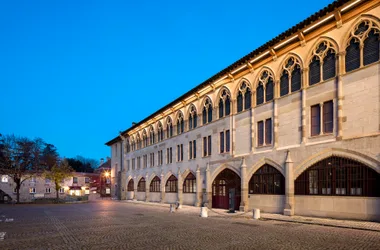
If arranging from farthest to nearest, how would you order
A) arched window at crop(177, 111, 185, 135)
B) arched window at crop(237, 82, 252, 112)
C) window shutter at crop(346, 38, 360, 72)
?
arched window at crop(177, 111, 185, 135), arched window at crop(237, 82, 252, 112), window shutter at crop(346, 38, 360, 72)

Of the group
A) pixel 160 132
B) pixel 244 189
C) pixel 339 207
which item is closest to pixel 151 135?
pixel 160 132

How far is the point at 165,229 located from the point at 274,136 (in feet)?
36.6

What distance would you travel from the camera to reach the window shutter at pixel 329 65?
19.2 meters

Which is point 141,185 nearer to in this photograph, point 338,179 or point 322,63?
point 338,179

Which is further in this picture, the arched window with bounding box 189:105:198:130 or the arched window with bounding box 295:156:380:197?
the arched window with bounding box 189:105:198:130

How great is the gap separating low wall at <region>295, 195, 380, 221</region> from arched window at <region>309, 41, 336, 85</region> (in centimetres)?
738

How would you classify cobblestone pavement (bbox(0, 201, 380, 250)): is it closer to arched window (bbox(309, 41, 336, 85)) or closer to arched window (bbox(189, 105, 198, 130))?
arched window (bbox(309, 41, 336, 85))

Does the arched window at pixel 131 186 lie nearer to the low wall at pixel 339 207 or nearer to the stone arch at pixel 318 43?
the low wall at pixel 339 207

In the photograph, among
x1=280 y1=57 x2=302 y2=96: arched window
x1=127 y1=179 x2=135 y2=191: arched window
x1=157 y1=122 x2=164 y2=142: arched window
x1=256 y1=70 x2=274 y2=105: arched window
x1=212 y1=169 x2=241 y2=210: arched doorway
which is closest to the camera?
x1=280 y1=57 x2=302 y2=96: arched window

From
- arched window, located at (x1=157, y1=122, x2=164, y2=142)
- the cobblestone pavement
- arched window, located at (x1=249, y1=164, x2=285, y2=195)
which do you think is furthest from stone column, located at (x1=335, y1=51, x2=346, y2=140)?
arched window, located at (x1=157, y1=122, x2=164, y2=142)

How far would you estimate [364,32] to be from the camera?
57.7ft

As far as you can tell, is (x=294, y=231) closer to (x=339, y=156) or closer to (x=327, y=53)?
(x=339, y=156)

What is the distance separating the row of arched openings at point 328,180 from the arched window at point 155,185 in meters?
19.2

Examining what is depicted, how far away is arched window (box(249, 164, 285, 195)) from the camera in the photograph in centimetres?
2223
